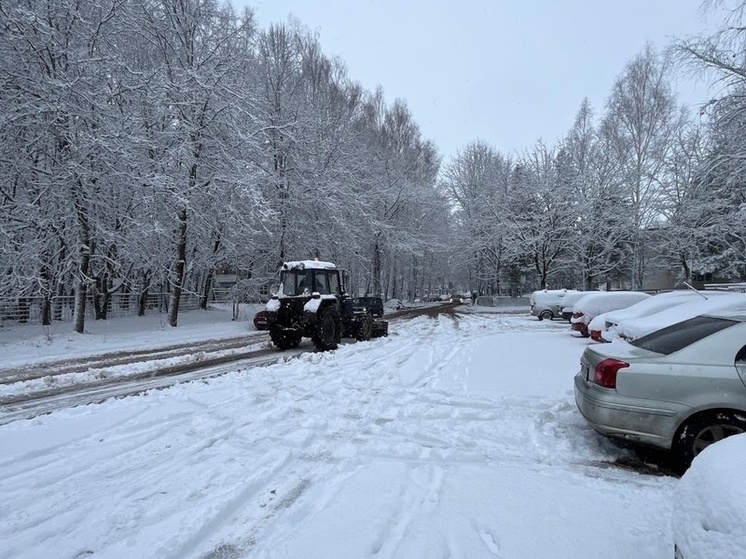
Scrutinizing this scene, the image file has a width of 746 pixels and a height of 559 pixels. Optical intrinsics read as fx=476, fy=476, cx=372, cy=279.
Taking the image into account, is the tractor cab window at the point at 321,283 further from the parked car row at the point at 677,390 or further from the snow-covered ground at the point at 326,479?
the parked car row at the point at 677,390

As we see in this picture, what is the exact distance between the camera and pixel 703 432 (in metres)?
4.39

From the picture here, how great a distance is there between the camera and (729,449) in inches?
95.8

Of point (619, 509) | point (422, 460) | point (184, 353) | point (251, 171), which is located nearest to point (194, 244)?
point (251, 171)

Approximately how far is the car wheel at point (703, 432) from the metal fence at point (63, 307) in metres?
19.3

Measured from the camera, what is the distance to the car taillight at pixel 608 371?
4797 millimetres

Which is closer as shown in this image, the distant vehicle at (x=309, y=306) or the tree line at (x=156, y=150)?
the distant vehicle at (x=309, y=306)

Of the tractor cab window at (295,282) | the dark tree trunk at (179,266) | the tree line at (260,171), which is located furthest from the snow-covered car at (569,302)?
the dark tree trunk at (179,266)

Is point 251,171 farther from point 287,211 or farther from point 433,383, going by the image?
point 433,383

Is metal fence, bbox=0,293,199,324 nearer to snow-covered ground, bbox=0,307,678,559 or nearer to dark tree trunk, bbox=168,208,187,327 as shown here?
dark tree trunk, bbox=168,208,187,327

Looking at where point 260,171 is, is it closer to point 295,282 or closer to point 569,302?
point 295,282

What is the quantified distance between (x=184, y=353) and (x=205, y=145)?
30.9 feet

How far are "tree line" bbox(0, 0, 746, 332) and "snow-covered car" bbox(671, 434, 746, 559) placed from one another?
1485cm

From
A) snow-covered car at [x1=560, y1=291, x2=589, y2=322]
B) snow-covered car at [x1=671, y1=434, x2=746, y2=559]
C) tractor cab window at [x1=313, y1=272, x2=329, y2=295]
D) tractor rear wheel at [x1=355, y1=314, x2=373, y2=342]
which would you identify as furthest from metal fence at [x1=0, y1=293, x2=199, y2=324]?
snow-covered car at [x1=560, y1=291, x2=589, y2=322]

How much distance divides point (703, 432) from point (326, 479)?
3.48 m
